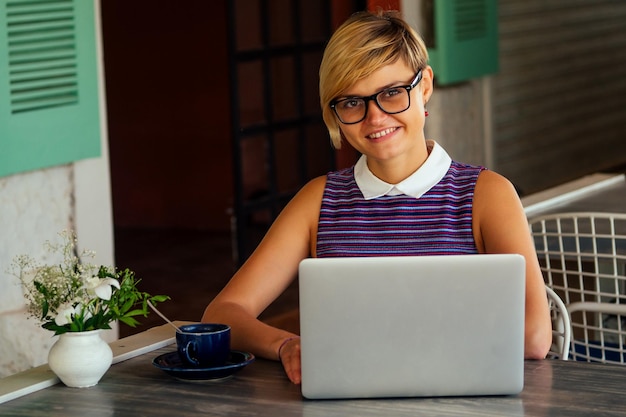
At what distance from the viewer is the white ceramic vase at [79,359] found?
6.30ft

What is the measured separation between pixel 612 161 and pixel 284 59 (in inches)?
163

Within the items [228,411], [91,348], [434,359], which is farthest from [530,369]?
[91,348]

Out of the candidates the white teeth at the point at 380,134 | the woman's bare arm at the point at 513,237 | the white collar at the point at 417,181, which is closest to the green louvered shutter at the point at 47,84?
the white collar at the point at 417,181

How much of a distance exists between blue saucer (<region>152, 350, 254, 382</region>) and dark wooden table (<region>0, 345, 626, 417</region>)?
A: 0.05 feet

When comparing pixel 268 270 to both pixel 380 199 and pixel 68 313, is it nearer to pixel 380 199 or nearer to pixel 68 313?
pixel 380 199

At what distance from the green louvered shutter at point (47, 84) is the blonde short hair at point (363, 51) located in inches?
74.1

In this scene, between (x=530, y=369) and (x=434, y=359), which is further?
(x=530, y=369)

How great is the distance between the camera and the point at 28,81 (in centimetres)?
402

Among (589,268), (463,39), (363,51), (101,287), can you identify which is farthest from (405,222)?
(463,39)

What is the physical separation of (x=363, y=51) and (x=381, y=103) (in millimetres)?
107

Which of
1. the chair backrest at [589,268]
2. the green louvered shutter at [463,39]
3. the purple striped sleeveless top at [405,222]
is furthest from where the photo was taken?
the green louvered shutter at [463,39]

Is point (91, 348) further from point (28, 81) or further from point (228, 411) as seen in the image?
point (28, 81)

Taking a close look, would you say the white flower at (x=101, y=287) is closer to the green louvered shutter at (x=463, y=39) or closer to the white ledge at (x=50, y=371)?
the white ledge at (x=50, y=371)

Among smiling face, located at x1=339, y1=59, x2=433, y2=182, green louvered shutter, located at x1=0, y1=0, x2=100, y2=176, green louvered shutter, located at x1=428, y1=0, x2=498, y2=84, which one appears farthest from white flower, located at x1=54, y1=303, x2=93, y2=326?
green louvered shutter, located at x1=428, y1=0, x2=498, y2=84
